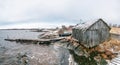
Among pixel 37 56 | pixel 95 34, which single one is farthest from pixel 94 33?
pixel 37 56

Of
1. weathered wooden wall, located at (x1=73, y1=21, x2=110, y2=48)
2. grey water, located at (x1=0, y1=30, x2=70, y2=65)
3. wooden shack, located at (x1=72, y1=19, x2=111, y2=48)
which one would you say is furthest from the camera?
grey water, located at (x1=0, y1=30, x2=70, y2=65)

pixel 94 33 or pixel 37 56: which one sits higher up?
pixel 94 33

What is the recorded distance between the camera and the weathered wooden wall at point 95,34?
39375 mm

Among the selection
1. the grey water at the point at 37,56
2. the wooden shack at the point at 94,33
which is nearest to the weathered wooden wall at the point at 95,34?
the wooden shack at the point at 94,33

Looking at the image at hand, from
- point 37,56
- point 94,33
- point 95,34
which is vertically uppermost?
point 94,33

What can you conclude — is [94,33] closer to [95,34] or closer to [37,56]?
[95,34]

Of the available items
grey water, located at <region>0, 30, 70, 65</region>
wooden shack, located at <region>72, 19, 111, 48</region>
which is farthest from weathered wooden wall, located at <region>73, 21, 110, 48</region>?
grey water, located at <region>0, 30, 70, 65</region>

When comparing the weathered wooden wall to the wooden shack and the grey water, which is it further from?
the grey water

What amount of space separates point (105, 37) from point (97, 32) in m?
2.31

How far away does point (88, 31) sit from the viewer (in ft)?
129

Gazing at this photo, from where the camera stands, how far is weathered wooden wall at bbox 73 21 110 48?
129 ft

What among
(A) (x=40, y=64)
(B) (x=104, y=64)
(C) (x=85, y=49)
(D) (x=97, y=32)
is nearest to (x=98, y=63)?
(B) (x=104, y=64)

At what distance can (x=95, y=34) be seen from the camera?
131 feet

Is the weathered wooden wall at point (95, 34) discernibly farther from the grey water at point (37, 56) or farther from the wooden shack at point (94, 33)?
the grey water at point (37, 56)
